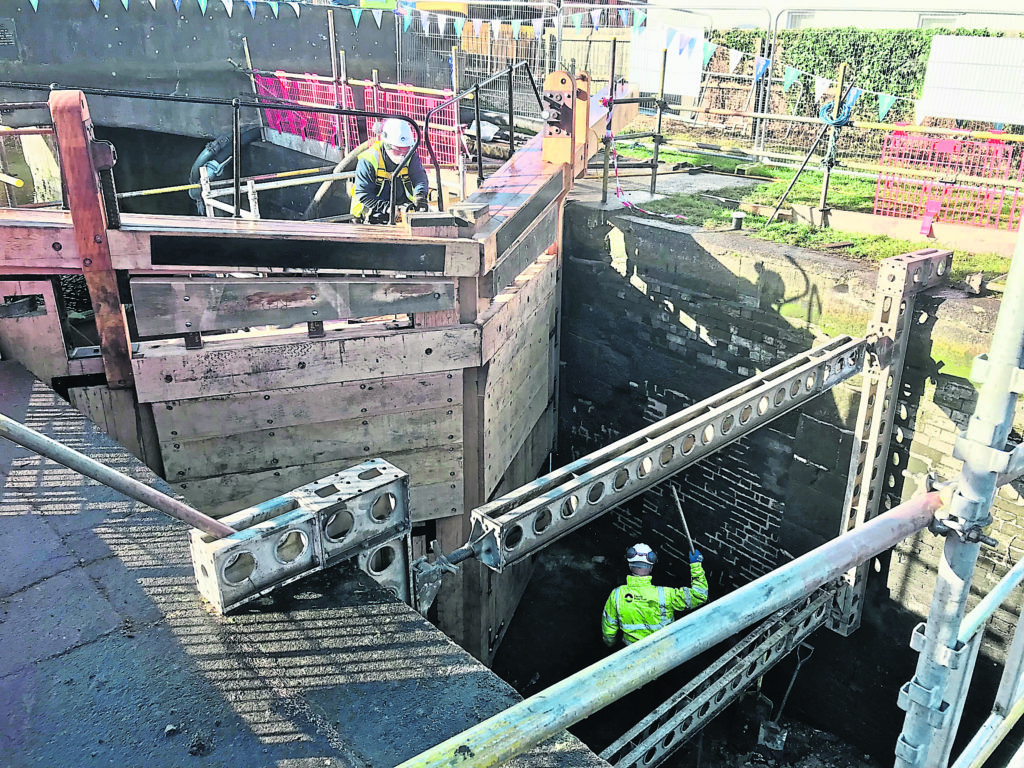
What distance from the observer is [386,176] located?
802cm

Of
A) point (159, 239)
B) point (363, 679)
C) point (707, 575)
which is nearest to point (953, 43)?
point (707, 575)

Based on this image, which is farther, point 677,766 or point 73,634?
point 677,766

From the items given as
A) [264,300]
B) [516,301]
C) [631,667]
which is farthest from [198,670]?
[516,301]

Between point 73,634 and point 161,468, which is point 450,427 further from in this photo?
point 73,634

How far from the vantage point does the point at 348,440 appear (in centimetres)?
682

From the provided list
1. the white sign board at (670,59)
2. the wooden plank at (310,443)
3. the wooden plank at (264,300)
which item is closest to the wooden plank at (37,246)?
the wooden plank at (264,300)

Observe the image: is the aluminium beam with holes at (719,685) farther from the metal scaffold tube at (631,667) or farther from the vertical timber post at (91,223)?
the vertical timber post at (91,223)

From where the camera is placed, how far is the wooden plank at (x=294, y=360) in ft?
Result: 19.3

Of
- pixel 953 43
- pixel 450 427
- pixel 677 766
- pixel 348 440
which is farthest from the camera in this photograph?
pixel 953 43

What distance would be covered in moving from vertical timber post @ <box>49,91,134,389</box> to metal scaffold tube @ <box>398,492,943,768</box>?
486cm

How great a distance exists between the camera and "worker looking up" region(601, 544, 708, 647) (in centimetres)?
736

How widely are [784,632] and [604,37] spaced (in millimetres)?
14000

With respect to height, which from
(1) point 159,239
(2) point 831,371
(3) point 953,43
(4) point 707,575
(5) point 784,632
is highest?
(3) point 953,43

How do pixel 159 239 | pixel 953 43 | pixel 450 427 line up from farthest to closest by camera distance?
pixel 953 43 < pixel 450 427 < pixel 159 239
